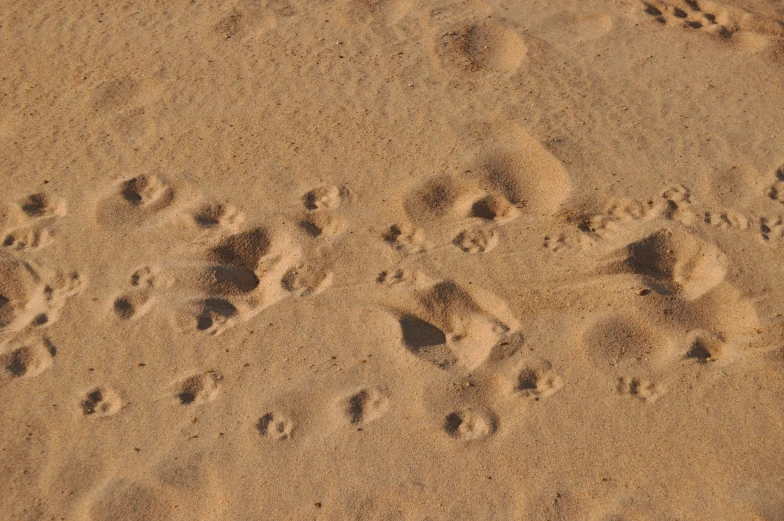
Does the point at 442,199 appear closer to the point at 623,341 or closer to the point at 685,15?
the point at 623,341

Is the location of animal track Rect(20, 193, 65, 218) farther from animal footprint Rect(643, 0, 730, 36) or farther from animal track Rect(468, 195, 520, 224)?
animal footprint Rect(643, 0, 730, 36)

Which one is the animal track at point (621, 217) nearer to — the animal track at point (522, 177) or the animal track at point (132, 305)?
the animal track at point (522, 177)

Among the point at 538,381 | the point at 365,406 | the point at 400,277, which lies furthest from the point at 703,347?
the point at 365,406

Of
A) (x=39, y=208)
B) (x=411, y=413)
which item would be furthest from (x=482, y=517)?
(x=39, y=208)

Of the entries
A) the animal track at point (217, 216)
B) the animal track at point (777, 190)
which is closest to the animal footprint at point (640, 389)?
the animal track at point (777, 190)

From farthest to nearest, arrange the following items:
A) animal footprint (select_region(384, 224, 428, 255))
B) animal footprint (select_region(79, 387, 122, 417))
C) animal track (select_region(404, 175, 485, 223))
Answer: animal track (select_region(404, 175, 485, 223))
animal footprint (select_region(384, 224, 428, 255))
animal footprint (select_region(79, 387, 122, 417))

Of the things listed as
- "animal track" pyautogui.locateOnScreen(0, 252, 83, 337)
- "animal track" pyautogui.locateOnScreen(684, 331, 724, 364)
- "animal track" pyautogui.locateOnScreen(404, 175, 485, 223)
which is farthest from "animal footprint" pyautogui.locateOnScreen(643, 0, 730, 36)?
"animal track" pyautogui.locateOnScreen(0, 252, 83, 337)
